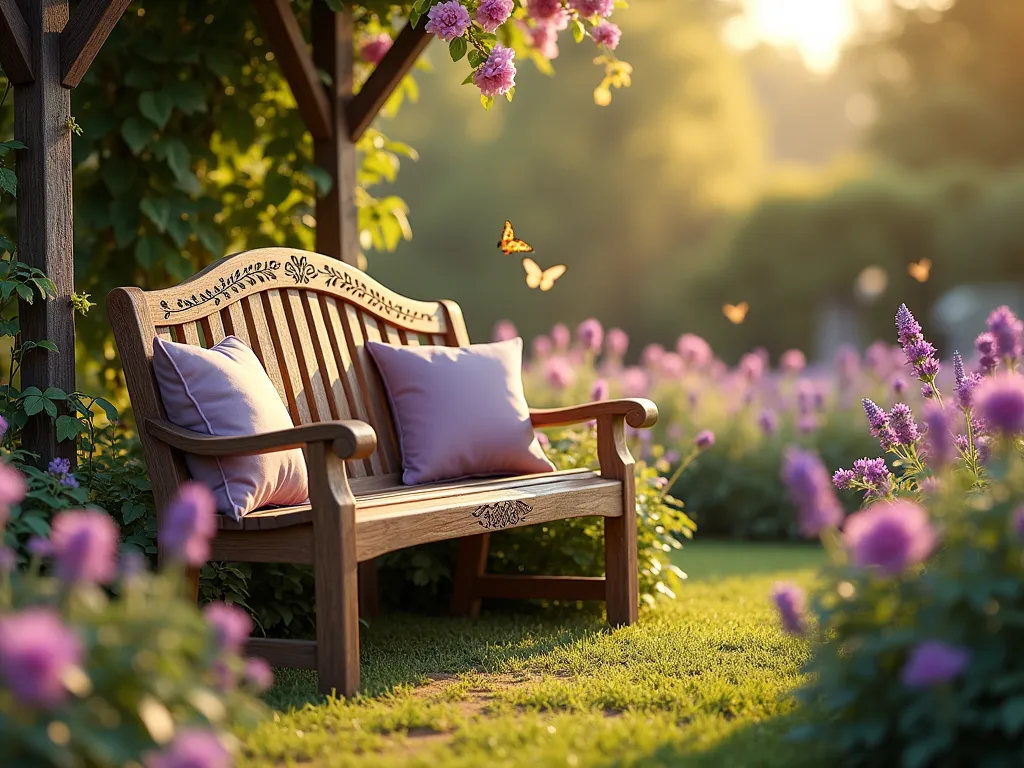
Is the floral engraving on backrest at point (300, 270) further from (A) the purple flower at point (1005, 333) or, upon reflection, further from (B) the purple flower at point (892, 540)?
(B) the purple flower at point (892, 540)

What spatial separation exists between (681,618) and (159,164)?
97.4 inches

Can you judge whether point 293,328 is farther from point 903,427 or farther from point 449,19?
point 903,427

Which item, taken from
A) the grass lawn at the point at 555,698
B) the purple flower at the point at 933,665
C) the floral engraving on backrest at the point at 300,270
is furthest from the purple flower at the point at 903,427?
the floral engraving on backrest at the point at 300,270

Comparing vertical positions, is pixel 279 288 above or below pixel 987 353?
above

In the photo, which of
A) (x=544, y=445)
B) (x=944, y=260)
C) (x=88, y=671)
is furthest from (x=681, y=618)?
(x=944, y=260)

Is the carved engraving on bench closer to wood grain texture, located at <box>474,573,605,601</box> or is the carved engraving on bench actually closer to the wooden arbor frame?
wood grain texture, located at <box>474,573,605,601</box>

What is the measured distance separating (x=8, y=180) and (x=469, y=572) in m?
1.85

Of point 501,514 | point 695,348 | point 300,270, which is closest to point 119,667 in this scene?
point 501,514

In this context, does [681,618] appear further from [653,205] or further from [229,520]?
[653,205]

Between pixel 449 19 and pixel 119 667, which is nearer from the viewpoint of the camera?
pixel 119 667

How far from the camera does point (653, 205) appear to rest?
21.5 metres

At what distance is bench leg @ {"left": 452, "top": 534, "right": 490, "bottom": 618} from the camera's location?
3850 millimetres

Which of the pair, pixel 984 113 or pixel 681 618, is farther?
pixel 984 113

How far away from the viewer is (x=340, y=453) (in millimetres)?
2592
